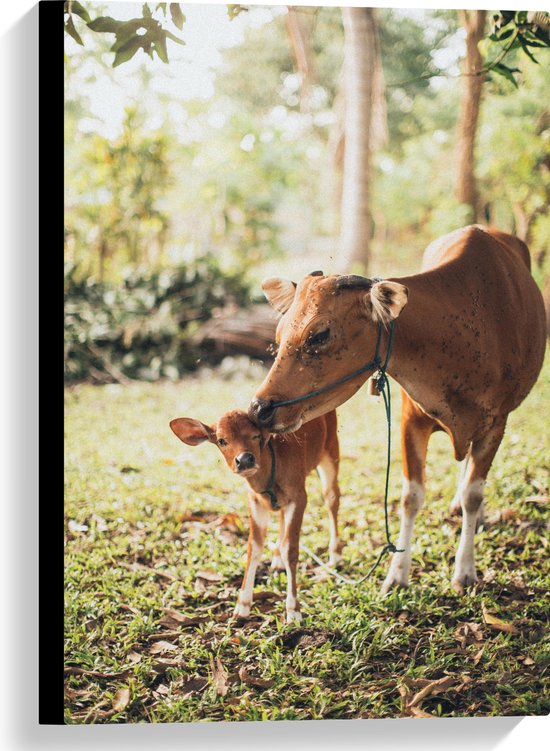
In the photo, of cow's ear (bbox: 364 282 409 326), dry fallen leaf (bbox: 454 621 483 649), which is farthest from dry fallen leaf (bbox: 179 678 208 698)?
cow's ear (bbox: 364 282 409 326)

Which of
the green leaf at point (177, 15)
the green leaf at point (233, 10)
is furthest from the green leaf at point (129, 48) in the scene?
the green leaf at point (233, 10)

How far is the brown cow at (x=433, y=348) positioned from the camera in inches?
95.8

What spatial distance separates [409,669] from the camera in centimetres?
281

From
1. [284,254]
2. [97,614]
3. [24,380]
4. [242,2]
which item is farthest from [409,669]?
[284,254]

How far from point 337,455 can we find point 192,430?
0.66m

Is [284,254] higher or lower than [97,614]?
higher

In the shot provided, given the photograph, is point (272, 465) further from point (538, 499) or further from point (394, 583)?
point (538, 499)

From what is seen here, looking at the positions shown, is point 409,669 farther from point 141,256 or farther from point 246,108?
point 246,108

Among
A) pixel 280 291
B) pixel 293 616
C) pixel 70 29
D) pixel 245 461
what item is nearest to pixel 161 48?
pixel 70 29

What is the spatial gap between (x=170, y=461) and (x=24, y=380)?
5.02ft

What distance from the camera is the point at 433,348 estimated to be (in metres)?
2.65

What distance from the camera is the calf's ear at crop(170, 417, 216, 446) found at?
2.54 meters

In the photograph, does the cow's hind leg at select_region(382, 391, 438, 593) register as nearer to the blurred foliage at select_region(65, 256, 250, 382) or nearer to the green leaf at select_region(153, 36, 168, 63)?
the green leaf at select_region(153, 36, 168, 63)

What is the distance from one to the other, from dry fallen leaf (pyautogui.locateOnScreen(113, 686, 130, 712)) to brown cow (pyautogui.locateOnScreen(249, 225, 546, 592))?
0.99m
